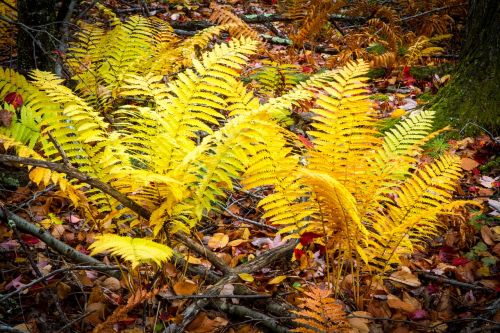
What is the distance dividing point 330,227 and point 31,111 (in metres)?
1.76

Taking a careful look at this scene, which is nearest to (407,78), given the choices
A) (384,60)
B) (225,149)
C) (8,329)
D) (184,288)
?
(384,60)

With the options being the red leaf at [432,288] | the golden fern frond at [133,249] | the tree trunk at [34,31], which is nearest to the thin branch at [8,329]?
the golden fern frond at [133,249]

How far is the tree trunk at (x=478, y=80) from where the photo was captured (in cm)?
318

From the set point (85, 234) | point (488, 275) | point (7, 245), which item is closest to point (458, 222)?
point (488, 275)

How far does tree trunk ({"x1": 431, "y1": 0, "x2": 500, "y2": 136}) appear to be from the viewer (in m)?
3.18

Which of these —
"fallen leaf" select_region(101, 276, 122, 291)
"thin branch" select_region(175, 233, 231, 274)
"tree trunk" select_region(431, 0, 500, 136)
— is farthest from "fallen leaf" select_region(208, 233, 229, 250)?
"tree trunk" select_region(431, 0, 500, 136)

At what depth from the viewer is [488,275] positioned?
2.20 meters

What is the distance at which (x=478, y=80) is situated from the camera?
3.27m

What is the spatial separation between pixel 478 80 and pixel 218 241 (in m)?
2.56

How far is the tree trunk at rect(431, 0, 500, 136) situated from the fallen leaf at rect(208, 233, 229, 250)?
2145mm

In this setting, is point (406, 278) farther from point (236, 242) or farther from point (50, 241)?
point (50, 241)

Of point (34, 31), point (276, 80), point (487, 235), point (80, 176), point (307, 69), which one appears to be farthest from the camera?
point (307, 69)

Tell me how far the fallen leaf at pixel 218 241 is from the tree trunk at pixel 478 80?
2.15m

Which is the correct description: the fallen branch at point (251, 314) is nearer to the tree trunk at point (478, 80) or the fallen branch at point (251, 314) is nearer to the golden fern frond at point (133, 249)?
the golden fern frond at point (133, 249)
